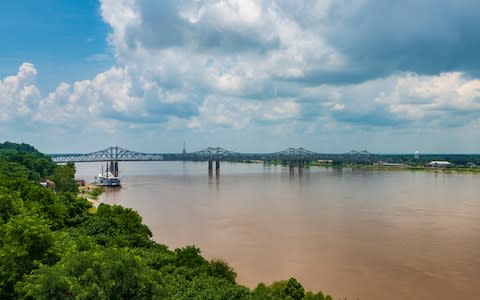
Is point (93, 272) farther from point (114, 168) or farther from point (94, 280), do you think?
point (114, 168)

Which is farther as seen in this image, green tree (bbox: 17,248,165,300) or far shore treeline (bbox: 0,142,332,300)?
far shore treeline (bbox: 0,142,332,300)

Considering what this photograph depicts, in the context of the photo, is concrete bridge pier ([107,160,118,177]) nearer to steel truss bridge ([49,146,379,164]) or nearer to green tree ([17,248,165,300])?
steel truss bridge ([49,146,379,164])

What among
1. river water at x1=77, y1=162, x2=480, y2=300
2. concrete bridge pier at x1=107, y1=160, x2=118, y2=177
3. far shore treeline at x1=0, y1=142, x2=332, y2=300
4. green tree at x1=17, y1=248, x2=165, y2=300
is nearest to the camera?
green tree at x1=17, y1=248, x2=165, y2=300

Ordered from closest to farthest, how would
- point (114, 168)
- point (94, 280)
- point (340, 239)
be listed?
1. point (94, 280)
2. point (340, 239)
3. point (114, 168)

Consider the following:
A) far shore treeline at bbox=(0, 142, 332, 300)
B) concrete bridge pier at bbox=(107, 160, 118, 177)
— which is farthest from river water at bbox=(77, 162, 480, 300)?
concrete bridge pier at bbox=(107, 160, 118, 177)

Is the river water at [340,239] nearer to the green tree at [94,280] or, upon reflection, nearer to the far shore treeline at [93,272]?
the far shore treeline at [93,272]

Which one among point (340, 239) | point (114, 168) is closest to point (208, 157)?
point (114, 168)

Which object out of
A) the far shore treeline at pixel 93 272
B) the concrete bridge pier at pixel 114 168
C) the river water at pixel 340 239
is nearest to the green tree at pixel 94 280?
the far shore treeline at pixel 93 272

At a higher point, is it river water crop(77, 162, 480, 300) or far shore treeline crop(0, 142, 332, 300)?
far shore treeline crop(0, 142, 332, 300)

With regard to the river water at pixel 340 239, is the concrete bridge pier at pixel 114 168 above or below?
above

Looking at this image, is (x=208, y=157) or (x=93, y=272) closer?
(x=93, y=272)

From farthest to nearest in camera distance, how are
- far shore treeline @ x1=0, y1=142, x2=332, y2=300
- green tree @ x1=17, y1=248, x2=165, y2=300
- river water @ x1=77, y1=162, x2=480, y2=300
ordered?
river water @ x1=77, y1=162, x2=480, y2=300
far shore treeline @ x1=0, y1=142, x2=332, y2=300
green tree @ x1=17, y1=248, x2=165, y2=300

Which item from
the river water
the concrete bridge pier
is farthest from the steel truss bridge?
the river water
